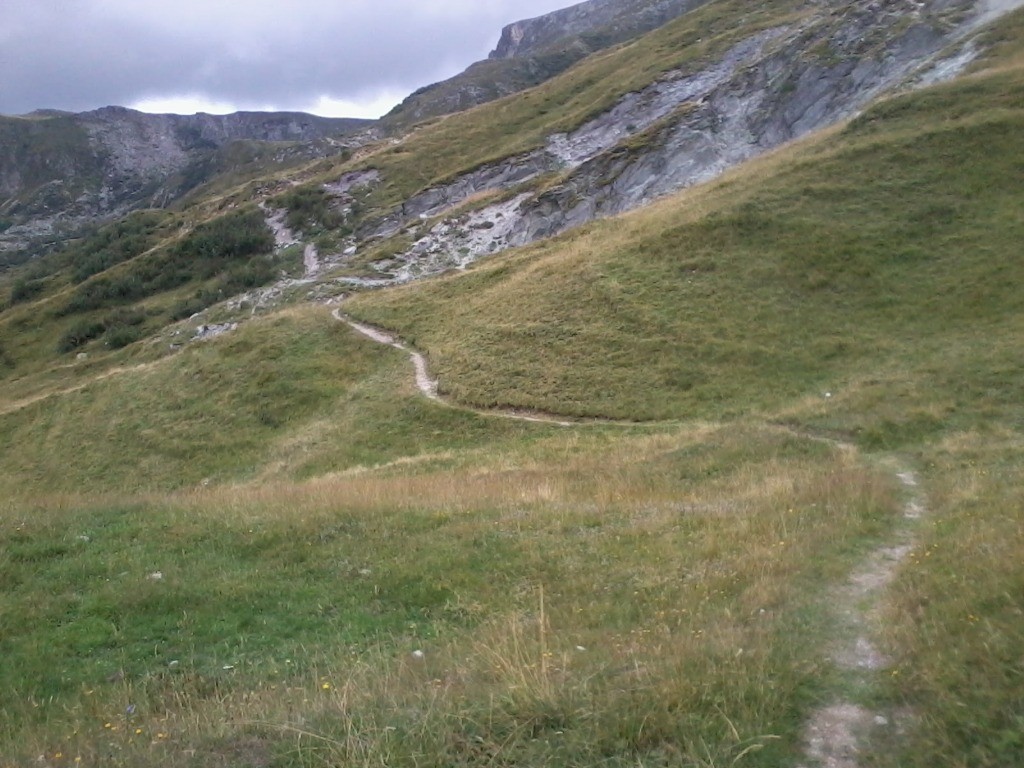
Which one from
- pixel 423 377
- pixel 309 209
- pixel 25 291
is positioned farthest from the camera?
pixel 25 291

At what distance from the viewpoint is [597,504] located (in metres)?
14.0

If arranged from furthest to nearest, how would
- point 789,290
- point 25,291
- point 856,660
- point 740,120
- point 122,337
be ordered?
point 25,291, point 122,337, point 740,120, point 789,290, point 856,660

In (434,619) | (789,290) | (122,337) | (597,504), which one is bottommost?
(789,290)

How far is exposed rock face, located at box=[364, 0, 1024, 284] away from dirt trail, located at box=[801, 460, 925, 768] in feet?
160

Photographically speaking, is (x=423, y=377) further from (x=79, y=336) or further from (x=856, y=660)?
(x=79, y=336)

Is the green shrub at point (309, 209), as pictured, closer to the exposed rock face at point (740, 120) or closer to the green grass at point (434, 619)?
the exposed rock face at point (740, 120)

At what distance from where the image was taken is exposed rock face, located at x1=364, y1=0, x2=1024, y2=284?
5494cm

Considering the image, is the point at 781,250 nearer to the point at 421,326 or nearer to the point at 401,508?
the point at 421,326

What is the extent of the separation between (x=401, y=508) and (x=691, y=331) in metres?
18.5

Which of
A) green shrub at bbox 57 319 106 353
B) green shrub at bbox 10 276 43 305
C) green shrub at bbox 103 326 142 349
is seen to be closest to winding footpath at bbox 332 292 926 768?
green shrub at bbox 103 326 142 349

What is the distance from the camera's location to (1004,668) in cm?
506

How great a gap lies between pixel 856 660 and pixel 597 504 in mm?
7814

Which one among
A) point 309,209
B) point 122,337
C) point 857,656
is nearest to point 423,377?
point 857,656

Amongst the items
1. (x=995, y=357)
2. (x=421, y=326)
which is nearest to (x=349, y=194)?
(x=421, y=326)
